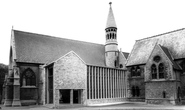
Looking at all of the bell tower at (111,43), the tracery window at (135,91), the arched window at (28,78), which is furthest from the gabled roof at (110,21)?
the arched window at (28,78)

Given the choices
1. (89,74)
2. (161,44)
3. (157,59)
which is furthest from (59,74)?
(161,44)

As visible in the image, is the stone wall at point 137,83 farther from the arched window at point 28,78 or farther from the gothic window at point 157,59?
the arched window at point 28,78

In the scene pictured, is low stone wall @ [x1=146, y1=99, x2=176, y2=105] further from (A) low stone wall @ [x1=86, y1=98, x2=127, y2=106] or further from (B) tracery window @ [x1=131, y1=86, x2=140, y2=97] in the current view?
(A) low stone wall @ [x1=86, y1=98, x2=127, y2=106]

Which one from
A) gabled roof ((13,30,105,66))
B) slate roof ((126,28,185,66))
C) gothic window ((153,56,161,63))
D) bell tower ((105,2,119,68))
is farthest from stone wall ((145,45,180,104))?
gabled roof ((13,30,105,66))

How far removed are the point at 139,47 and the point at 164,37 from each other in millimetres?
6249

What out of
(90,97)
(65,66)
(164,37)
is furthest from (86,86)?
(164,37)

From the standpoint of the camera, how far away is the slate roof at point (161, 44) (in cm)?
3767

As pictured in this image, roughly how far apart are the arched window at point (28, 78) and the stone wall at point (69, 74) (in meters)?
9.73

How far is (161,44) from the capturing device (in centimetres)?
4153

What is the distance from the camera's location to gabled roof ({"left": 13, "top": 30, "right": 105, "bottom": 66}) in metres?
39.8

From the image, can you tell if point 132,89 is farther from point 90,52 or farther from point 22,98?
point 22,98

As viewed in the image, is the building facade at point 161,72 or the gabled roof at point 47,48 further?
the gabled roof at point 47,48

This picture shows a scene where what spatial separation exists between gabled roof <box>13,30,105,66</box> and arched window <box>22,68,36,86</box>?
7.24 ft

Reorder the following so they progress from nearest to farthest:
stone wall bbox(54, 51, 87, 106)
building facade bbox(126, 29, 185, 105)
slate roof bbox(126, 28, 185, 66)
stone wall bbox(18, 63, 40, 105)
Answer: stone wall bbox(54, 51, 87, 106) < building facade bbox(126, 29, 185, 105) < stone wall bbox(18, 63, 40, 105) < slate roof bbox(126, 28, 185, 66)
